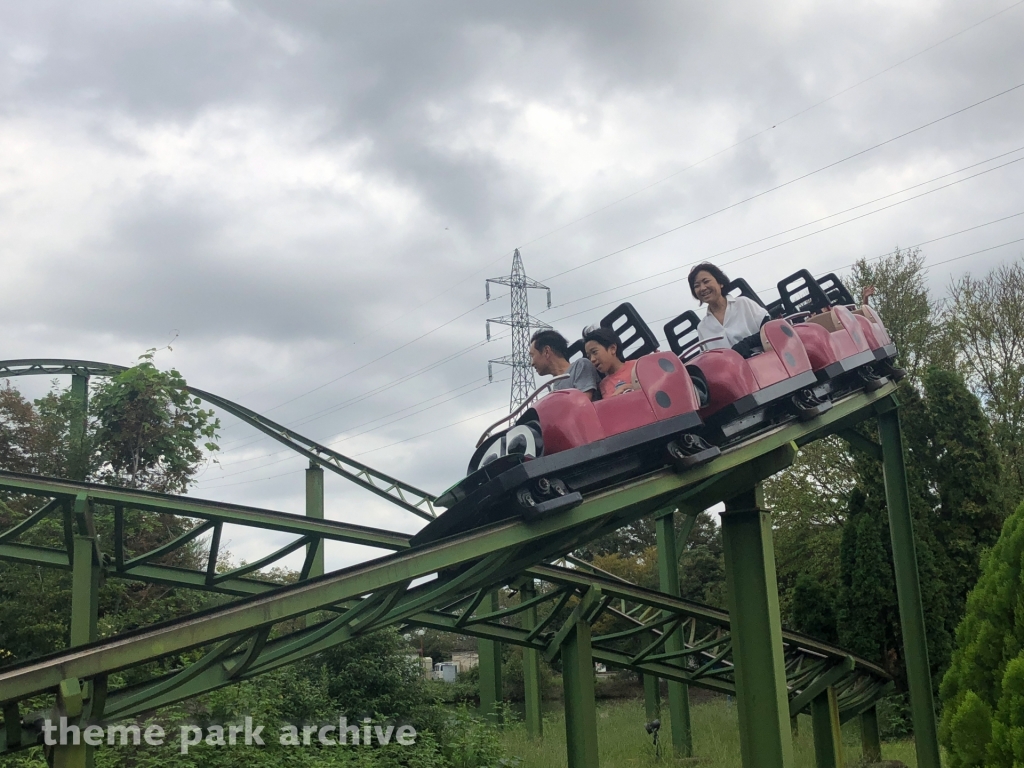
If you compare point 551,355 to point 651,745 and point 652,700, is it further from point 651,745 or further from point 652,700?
point 652,700

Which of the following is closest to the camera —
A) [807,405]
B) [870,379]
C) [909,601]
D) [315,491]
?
[807,405]

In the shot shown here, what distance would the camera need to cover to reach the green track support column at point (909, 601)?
27.9 ft

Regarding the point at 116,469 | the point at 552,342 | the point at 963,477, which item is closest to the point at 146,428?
the point at 116,469

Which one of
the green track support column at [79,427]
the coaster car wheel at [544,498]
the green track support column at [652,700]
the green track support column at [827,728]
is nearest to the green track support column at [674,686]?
the green track support column at [652,700]

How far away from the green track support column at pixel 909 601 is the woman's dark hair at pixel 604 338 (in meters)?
4.19

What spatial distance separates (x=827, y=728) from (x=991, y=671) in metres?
4.13

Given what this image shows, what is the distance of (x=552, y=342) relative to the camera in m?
6.35

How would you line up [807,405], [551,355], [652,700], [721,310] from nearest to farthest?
[551,355]
[807,405]
[721,310]
[652,700]

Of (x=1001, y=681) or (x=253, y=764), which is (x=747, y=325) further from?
(x=253, y=764)

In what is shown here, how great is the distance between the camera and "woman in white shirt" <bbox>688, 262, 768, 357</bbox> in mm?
7176

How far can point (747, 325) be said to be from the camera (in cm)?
717

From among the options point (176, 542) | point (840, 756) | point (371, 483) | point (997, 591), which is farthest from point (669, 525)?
point (176, 542)

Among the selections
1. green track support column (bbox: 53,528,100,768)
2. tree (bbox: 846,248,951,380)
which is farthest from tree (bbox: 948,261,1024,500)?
green track support column (bbox: 53,528,100,768)

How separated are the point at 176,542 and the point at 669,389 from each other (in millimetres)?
3204
